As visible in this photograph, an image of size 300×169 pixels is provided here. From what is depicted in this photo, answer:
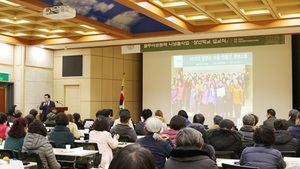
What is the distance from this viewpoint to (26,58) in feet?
40.0

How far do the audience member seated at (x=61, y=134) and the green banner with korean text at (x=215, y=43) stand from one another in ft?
22.3

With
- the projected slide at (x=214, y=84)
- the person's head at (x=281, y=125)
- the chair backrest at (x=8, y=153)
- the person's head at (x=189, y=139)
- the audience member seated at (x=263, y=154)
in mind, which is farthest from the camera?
the projected slide at (x=214, y=84)

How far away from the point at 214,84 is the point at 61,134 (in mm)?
7039

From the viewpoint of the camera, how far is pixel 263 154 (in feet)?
11.5

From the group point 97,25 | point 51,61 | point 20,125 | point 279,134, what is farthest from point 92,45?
point 279,134

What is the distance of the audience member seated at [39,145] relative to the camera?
4379mm

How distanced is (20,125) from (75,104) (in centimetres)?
824

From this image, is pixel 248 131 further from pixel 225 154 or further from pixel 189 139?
pixel 189 139

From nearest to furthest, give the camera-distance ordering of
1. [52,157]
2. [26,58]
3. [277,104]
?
[52,157]
[277,104]
[26,58]

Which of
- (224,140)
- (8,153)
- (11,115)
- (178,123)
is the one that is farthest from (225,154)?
(11,115)

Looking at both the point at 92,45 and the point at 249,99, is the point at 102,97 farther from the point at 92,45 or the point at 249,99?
the point at 249,99

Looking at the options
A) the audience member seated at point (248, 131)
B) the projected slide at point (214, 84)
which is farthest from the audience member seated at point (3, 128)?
the projected slide at point (214, 84)

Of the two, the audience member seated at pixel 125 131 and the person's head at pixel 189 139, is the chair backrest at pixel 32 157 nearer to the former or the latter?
the audience member seated at pixel 125 131

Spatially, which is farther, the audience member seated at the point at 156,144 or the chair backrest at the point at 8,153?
the chair backrest at the point at 8,153
